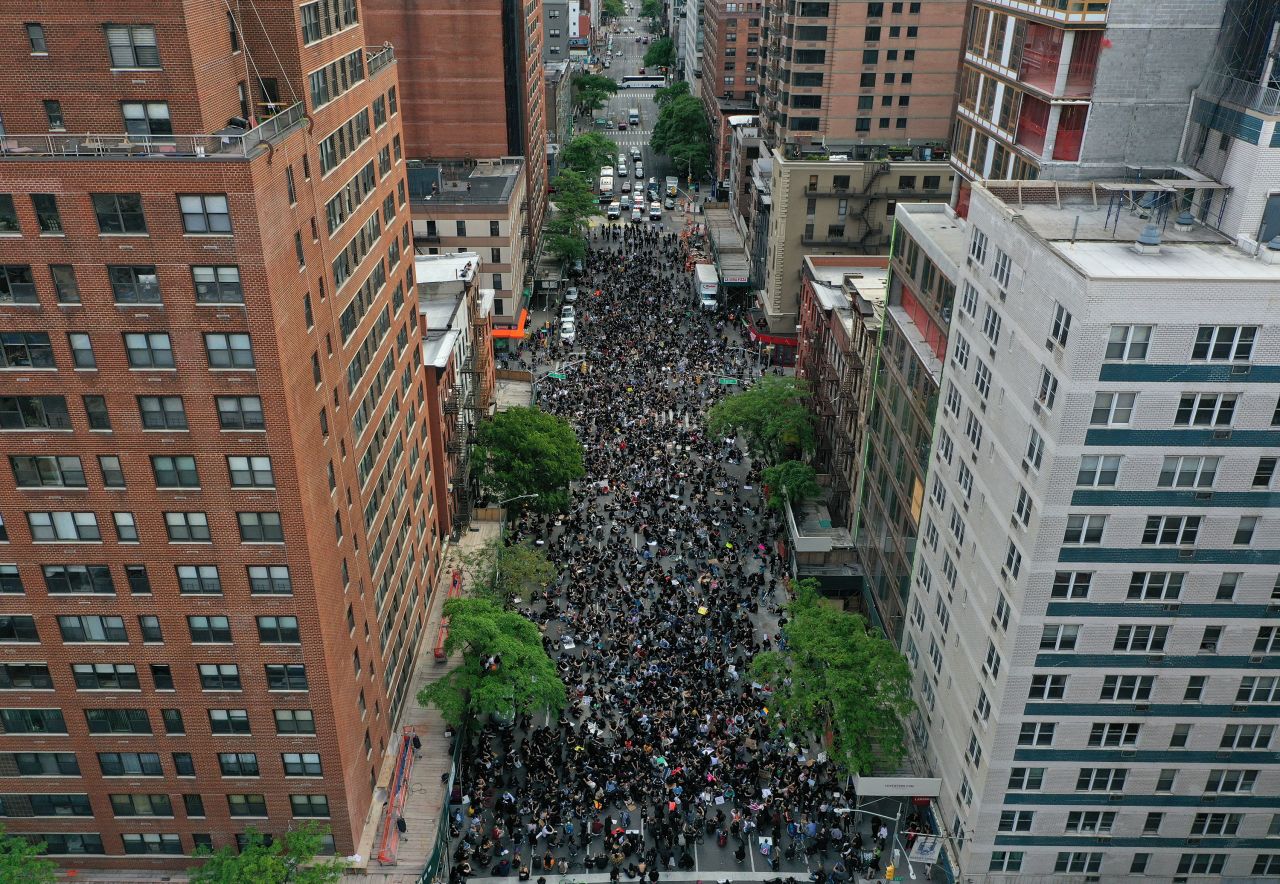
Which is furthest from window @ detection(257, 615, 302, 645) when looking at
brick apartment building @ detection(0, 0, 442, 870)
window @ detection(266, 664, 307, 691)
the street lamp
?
the street lamp

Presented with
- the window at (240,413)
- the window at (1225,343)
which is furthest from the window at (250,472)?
the window at (1225,343)

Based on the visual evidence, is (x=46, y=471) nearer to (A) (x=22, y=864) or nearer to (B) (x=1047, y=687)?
(A) (x=22, y=864)

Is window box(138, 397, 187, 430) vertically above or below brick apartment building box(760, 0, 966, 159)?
below

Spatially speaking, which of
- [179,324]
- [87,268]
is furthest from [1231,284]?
[87,268]

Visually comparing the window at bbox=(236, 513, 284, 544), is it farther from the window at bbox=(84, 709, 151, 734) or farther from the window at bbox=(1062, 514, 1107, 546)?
the window at bbox=(1062, 514, 1107, 546)

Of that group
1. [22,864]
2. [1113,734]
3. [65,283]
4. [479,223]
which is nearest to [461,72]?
[479,223]

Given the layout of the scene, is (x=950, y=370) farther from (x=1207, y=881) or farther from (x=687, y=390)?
(x=687, y=390)
